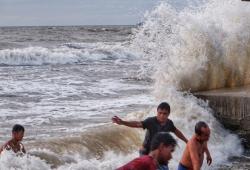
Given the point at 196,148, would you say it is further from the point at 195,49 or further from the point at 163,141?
the point at 195,49

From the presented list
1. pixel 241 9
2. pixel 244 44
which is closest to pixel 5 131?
pixel 244 44

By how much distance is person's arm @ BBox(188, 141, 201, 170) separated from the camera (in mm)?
5605

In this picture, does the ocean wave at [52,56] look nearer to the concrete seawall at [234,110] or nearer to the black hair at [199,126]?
the concrete seawall at [234,110]

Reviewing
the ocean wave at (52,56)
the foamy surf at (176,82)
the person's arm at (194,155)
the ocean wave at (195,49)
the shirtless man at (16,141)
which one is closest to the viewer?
the person's arm at (194,155)

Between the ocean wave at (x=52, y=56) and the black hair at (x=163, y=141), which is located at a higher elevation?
the black hair at (x=163, y=141)

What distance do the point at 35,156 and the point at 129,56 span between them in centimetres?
3384

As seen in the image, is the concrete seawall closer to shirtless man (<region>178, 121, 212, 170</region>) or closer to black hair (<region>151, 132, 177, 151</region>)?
shirtless man (<region>178, 121, 212, 170</region>)

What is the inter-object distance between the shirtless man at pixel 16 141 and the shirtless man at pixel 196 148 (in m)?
2.62

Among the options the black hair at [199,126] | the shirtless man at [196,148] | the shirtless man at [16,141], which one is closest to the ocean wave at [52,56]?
the shirtless man at [16,141]

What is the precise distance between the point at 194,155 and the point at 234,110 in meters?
5.59

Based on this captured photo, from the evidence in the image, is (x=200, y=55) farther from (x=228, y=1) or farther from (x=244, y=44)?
(x=228, y=1)

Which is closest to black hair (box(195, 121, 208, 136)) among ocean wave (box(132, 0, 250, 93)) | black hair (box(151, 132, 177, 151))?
black hair (box(151, 132, 177, 151))

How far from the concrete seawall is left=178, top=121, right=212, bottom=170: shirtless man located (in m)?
5.18

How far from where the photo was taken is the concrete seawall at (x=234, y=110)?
428 inches
